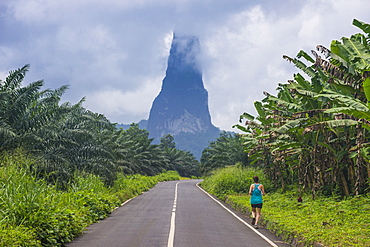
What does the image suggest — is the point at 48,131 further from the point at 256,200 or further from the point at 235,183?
the point at 235,183

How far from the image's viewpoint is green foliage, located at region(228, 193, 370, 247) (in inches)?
344

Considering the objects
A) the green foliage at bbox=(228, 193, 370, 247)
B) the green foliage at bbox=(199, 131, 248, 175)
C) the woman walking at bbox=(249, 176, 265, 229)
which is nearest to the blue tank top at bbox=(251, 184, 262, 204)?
the woman walking at bbox=(249, 176, 265, 229)

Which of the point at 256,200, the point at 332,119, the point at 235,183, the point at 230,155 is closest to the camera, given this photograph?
the point at 256,200

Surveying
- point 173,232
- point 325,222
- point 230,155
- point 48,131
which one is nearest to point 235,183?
point 48,131

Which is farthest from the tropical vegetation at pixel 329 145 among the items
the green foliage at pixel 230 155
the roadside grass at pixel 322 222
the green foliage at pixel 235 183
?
the green foliage at pixel 230 155

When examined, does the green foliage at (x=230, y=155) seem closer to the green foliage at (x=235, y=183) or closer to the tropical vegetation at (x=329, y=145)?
the green foliage at (x=235, y=183)

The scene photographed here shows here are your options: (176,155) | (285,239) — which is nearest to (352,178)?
(285,239)

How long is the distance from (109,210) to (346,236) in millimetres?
9741

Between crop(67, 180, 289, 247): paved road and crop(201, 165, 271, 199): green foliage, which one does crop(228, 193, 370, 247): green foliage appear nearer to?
crop(67, 180, 289, 247): paved road

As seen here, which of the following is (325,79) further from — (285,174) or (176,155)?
(176,155)

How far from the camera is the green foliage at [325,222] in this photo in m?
8.74

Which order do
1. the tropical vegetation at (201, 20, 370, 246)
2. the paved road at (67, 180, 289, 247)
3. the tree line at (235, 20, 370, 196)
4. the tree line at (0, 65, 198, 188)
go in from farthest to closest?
the tree line at (0, 65, 198, 188), the tree line at (235, 20, 370, 196), the tropical vegetation at (201, 20, 370, 246), the paved road at (67, 180, 289, 247)

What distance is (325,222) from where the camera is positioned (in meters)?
10.7

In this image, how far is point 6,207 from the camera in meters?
8.38
